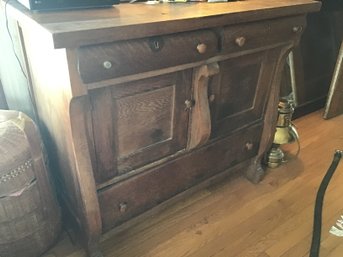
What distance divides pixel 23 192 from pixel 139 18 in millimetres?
670

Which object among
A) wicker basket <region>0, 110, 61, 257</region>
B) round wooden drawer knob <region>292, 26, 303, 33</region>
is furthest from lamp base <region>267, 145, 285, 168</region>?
wicker basket <region>0, 110, 61, 257</region>

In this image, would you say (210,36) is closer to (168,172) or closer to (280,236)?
(168,172)

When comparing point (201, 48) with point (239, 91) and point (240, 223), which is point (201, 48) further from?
point (240, 223)

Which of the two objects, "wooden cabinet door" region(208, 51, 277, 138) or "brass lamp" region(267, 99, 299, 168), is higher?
"wooden cabinet door" region(208, 51, 277, 138)

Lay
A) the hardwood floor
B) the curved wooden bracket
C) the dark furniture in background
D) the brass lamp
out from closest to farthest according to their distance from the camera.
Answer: the curved wooden bracket, the hardwood floor, the brass lamp, the dark furniture in background

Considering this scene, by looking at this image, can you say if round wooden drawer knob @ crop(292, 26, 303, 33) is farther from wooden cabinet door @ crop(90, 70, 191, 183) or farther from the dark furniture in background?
the dark furniture in background

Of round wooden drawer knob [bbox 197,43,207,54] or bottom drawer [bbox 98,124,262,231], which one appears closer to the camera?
round wooden drawer knob [bbox 197,43,207,54]

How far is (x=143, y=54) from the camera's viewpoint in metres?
0.83

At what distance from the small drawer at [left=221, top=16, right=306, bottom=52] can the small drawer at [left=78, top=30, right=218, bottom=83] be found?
66mm

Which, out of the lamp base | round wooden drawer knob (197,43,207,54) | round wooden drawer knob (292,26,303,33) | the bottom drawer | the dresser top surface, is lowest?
the lamp base

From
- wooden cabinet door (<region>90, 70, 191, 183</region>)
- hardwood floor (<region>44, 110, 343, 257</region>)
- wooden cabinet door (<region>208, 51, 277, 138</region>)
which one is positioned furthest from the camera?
hardwood floor (<region>44, 110, 343, 257</region>)

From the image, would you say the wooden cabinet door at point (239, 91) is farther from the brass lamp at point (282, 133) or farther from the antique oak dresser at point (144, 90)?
the brass lamp at point (282, 133)

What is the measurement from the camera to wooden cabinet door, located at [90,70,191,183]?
0.89m

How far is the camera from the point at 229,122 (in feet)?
4.12
